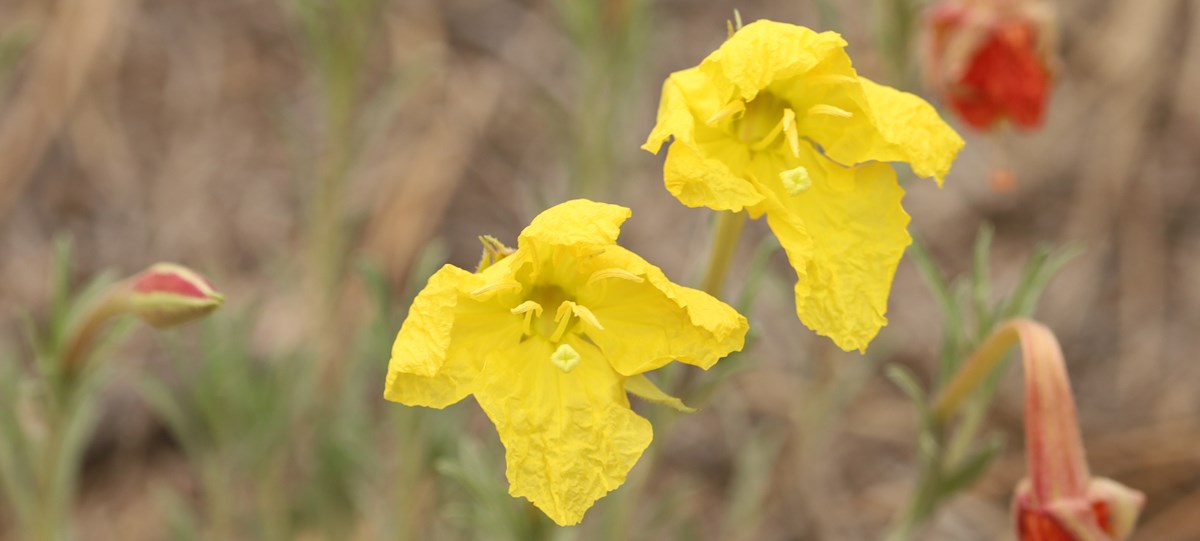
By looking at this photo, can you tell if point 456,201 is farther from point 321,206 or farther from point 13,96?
point 13,96

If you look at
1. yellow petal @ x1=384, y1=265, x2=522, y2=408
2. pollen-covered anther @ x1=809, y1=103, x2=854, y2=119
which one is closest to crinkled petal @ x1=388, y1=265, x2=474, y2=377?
yellow petal @ x1=384, y1=265, x2=522, y2=408

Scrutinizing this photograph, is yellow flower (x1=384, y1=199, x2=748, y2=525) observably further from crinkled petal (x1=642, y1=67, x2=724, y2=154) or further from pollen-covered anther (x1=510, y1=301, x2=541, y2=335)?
crinkled petal (x1=642, y1=67, x2=724, y2=154)

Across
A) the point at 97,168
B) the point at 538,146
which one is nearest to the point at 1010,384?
the point at 538,146

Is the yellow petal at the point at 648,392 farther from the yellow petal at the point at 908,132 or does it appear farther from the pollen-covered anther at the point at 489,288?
the yellow petal at the point at 908,132

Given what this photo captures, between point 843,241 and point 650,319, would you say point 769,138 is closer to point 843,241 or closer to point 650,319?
point 843,241

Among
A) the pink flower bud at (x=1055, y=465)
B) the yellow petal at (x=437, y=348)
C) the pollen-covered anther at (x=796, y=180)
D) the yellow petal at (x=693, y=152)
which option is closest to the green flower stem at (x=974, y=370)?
the pink flower bud at (x=1055, y=465)
